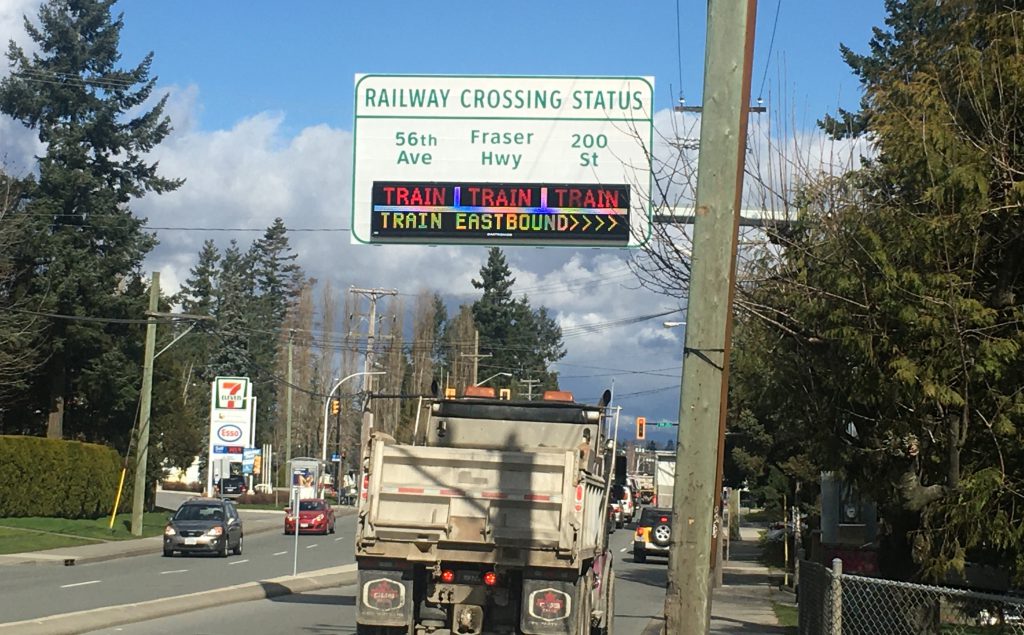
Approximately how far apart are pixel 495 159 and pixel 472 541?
7.84 meters

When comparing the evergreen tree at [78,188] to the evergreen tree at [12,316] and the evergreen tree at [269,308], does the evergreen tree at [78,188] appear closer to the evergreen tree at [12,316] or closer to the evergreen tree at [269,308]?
the evergreen tree at [12,316]

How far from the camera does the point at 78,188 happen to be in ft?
192

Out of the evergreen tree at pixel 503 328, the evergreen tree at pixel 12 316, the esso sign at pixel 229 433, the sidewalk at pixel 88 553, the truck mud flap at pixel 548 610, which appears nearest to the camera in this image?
the truck mud flap at pixel 548 610

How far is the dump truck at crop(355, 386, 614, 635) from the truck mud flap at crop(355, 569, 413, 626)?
0.01 meters

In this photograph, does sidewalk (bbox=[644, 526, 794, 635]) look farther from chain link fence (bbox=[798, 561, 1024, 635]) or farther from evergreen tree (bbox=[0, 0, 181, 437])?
evergreen tree (bbox=[0, 0, 181, 437])

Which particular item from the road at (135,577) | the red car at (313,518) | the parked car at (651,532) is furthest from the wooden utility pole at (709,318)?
the red car at (313,518)

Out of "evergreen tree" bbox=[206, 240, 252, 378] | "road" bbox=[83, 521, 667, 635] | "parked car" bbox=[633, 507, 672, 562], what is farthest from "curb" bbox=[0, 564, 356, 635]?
"evergreen tree" bbox=[206, 240, 252, 378]

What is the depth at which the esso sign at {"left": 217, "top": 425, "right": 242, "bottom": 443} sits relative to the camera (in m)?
51.6

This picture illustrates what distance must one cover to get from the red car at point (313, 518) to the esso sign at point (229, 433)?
4497 millimetres

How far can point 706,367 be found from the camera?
7.60m

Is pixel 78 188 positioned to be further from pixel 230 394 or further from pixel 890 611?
pixel 890 611

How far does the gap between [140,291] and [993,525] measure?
5351 cm

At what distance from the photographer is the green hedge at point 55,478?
48031mm

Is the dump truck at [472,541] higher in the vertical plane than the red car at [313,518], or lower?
higher
